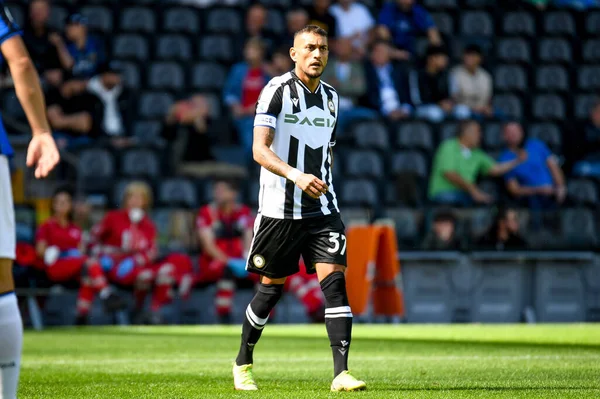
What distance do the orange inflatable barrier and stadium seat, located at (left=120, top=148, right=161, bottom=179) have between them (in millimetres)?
3015

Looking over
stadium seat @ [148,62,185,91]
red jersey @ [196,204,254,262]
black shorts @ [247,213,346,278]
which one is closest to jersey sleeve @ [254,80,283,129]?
black shorts @ [247,213,346,278]

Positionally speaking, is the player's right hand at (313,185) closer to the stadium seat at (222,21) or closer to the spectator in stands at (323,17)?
the spectator in stands at (323,17)

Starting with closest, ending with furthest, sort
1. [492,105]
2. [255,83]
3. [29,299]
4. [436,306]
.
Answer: [29,299], [436,306], [255,83], [492,105]

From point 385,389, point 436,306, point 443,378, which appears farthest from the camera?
point 436,306

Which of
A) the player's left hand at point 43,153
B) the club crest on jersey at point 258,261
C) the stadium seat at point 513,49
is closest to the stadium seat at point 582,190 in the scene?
the stadium seat at point 513,49

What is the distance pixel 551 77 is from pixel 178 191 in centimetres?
758

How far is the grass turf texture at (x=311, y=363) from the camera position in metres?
5.71

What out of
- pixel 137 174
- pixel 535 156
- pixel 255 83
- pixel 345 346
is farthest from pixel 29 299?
pixel 345 346

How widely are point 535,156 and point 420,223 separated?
2570 mm

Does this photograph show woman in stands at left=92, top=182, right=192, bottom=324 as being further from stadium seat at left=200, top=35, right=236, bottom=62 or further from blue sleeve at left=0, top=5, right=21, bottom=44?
blue sleeve at left=0, top=5, right=21, bottom=44

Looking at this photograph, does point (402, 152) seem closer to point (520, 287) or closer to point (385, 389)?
point (520, 287)

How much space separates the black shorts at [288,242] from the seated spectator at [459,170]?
9.21m

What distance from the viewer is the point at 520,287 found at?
47.4 feet

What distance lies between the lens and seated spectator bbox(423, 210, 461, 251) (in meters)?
14.2
